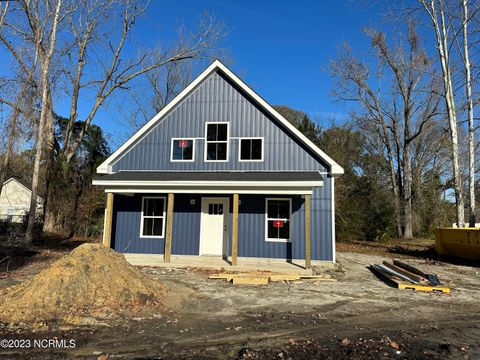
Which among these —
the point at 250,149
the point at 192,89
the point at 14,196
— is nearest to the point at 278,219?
the point at 250,149

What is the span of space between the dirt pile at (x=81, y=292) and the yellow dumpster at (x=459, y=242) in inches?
494

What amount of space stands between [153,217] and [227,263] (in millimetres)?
3753

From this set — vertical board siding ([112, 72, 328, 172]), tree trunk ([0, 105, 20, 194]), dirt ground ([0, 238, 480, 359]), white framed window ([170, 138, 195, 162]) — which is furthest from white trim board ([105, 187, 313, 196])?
tree trunk ([0, 105, 20, 194])

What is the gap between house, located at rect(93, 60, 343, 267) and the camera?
12.9 meters

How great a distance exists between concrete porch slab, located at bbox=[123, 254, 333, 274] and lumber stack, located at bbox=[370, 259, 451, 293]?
1937 millimetres

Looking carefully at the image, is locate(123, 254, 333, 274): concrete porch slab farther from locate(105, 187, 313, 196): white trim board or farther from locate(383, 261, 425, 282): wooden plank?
locate(105, 187, 313, 196): white trim board

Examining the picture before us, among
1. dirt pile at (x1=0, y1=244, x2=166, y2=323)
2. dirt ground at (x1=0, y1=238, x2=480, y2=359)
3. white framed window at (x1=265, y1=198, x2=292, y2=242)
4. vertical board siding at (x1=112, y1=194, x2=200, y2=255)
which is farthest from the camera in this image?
vertical board siding at (x1=112, y1=194, x2=200, y2=255)

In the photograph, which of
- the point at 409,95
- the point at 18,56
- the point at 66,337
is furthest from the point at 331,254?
the point at 409,95

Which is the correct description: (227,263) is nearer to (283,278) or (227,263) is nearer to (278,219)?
(278,219)

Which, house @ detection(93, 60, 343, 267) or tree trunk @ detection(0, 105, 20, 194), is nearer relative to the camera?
house @ detection(93, 60, 343, 267)

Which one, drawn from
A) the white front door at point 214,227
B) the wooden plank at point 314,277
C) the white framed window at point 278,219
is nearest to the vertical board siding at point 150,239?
the white front door at point 214,227

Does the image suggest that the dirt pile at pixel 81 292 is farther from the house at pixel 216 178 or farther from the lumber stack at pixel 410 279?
the lumber stack at pixel 410 279

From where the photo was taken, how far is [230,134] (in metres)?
14.1

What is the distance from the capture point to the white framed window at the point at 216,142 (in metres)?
14.2
